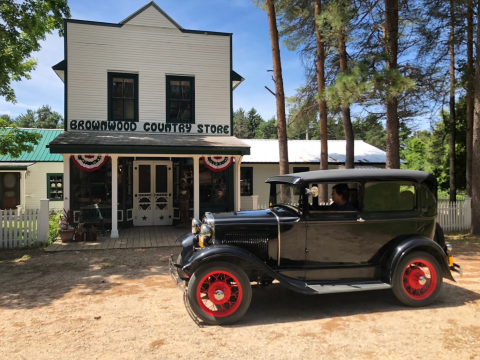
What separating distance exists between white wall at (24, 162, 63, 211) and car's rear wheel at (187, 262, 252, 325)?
1567 centimetres

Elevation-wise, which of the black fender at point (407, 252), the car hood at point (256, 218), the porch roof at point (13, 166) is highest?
the porch roof at point (13, 166)

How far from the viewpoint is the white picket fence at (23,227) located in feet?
29.5

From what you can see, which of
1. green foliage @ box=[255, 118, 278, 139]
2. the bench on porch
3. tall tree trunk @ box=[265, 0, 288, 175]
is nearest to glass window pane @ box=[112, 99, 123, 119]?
the bench on porch

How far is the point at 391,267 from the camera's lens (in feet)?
15.2

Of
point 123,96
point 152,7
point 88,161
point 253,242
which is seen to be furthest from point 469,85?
point 88,161

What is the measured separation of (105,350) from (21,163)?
16.9 metres

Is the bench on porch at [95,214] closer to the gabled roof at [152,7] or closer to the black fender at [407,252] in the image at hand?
the gabled roof at [152,7]

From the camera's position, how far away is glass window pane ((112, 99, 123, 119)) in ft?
39.3

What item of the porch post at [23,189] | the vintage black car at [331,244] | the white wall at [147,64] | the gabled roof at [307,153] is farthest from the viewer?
the gabled roof at [307,153]

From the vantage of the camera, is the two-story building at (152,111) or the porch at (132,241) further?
the two-story building at (152,111)

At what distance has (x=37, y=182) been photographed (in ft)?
58.2

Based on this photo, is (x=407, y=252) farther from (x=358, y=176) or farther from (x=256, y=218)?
(x=256, y=218)

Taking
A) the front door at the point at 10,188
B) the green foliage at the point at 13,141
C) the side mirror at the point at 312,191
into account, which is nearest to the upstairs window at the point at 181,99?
the green foliage at the point at 13,141

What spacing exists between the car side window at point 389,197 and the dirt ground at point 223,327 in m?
1.37
